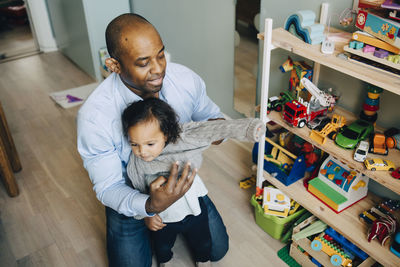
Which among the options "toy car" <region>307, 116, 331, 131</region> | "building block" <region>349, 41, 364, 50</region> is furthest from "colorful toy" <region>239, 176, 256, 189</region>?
"building block" <region>349, 41, 364, 50</region>

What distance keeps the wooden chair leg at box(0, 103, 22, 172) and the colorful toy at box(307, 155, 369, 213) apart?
1731 millimetres

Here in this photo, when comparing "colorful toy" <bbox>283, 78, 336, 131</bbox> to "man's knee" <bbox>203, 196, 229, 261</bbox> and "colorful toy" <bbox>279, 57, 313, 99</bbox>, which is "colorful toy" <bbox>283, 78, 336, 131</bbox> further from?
"man's knee" <bbox>203, 196, 229, 261</bbox>

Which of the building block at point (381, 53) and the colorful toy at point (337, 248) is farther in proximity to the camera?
the colorful toy at point (337, 248)

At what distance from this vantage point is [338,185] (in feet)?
5.25

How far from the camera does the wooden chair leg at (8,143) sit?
219 cm

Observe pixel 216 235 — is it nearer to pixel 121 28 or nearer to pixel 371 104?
pixel 371 104

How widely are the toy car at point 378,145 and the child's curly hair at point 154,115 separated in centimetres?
75

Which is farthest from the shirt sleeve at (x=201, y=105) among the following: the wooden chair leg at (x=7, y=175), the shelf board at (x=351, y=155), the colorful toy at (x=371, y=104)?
the wooden chair leg at (x=7, y=175)

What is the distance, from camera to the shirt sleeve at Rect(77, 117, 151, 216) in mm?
1323

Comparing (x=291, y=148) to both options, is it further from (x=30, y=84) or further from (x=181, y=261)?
(x=30, y=84)

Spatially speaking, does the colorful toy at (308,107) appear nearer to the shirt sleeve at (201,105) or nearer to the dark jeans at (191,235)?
the shirt sleeve at (201,105)

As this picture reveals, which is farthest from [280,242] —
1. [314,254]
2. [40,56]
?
[40,56]

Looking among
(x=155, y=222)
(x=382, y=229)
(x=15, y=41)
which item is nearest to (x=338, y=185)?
(x=382, y=229)

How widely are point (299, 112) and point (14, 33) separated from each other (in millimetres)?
4318
